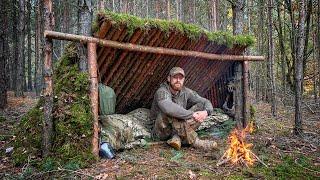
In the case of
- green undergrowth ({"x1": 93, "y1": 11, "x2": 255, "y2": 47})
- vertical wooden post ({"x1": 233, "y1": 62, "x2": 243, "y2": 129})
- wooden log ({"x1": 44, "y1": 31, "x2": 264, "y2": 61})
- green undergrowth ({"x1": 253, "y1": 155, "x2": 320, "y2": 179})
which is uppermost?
green undergrowth ({"x1": 93, "y1": 11, "x2": 255, "y2": 47})

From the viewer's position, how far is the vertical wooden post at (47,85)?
4945mm

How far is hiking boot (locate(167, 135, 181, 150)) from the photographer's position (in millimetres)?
6137

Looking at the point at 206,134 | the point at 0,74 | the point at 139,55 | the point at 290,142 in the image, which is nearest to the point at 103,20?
the point at 139,55

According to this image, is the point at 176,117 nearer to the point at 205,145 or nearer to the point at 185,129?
the point at 185,129

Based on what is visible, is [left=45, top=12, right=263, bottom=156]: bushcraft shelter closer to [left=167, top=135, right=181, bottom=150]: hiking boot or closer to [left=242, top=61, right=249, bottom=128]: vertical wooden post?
[left=242, top=61, right=249, bottom=128]: vertical wooden post

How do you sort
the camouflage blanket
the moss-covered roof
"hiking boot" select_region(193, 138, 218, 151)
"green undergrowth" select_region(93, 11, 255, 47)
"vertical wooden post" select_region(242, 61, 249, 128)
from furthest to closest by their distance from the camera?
"vertical wooden post" select_region(242, 61, 249, 128) < "hiking boot" select_region(193, 138, 218, 151) < the camouflage blanket < the moss-covered roof < "green undergrowth" select_region(93, 11, 255, 47)

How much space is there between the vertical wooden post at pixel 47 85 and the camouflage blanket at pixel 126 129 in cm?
92

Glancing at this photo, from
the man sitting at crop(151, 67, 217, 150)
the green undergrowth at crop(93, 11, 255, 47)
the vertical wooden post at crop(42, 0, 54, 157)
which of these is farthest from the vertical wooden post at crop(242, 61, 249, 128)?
the vertical wooden post at crop(42, 0, 54, 157)

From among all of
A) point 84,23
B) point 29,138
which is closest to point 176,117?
point 84,23

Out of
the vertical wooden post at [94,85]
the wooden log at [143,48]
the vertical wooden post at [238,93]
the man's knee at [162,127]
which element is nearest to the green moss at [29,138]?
the vertical wooden post at [94,85]

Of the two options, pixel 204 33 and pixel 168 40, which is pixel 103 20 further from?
pixel 204 33

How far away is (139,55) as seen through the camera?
6359 millimetres

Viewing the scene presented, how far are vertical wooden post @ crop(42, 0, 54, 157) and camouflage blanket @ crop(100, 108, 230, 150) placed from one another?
925 millimetres

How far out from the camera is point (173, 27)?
20.6 ft
